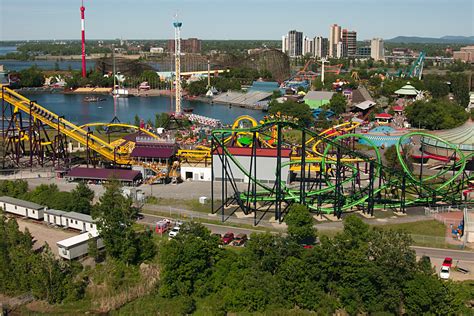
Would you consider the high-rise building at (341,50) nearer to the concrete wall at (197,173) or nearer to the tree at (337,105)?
the tree at (337,105)

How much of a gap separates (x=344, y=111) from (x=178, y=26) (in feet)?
52.6

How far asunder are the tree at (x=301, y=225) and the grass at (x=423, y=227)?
2955mm

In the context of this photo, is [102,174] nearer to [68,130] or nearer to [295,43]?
[68,130]

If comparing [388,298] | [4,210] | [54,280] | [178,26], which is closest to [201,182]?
[4,210]

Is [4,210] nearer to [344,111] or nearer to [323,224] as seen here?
[323,224]

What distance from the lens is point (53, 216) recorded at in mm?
18797

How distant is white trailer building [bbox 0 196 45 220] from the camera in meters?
19.3

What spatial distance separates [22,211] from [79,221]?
3023 mm

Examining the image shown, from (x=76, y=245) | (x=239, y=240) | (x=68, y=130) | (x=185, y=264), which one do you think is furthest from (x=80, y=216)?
(x=68, y=130)

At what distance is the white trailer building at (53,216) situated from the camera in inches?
734

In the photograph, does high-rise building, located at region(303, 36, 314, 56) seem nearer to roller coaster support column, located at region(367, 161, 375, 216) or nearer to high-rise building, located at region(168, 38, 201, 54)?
high-rise building, located at region(168, 38, 201, 54)

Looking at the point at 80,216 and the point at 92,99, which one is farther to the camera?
the point at 92,99

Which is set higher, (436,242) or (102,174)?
(102,174)

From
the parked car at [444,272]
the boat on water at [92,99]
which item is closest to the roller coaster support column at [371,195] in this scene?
the parked car at [444,272]
